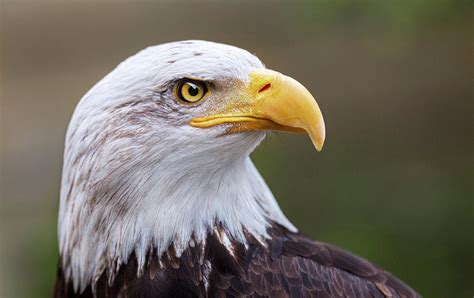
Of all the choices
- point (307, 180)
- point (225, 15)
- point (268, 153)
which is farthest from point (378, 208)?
point (225, 15)

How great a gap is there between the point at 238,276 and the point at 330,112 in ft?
17.7

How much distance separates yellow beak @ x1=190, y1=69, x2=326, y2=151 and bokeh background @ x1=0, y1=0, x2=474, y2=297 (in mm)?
3273

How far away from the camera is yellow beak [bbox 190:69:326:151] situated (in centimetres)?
258

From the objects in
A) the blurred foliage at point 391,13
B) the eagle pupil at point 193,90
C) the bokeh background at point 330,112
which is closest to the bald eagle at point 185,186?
the eagle pupil at point 193,90

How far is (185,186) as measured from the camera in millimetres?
2764

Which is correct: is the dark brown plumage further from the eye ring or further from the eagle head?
the eye ring

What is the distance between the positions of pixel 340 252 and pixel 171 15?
20.5 ft

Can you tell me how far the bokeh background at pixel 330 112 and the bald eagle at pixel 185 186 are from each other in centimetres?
301

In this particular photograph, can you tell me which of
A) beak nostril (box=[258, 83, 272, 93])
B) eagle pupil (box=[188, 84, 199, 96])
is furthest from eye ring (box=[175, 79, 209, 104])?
beak nostril (box=[258, 83, 272, 93])

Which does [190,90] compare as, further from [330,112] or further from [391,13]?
[330,112]

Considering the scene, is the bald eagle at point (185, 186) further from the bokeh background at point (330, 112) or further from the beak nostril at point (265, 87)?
the bokeh background at point (330, 112)

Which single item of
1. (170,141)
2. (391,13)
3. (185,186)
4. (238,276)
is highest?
(391,13)

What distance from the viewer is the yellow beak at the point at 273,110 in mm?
2578

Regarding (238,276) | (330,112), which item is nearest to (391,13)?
(330,112)
